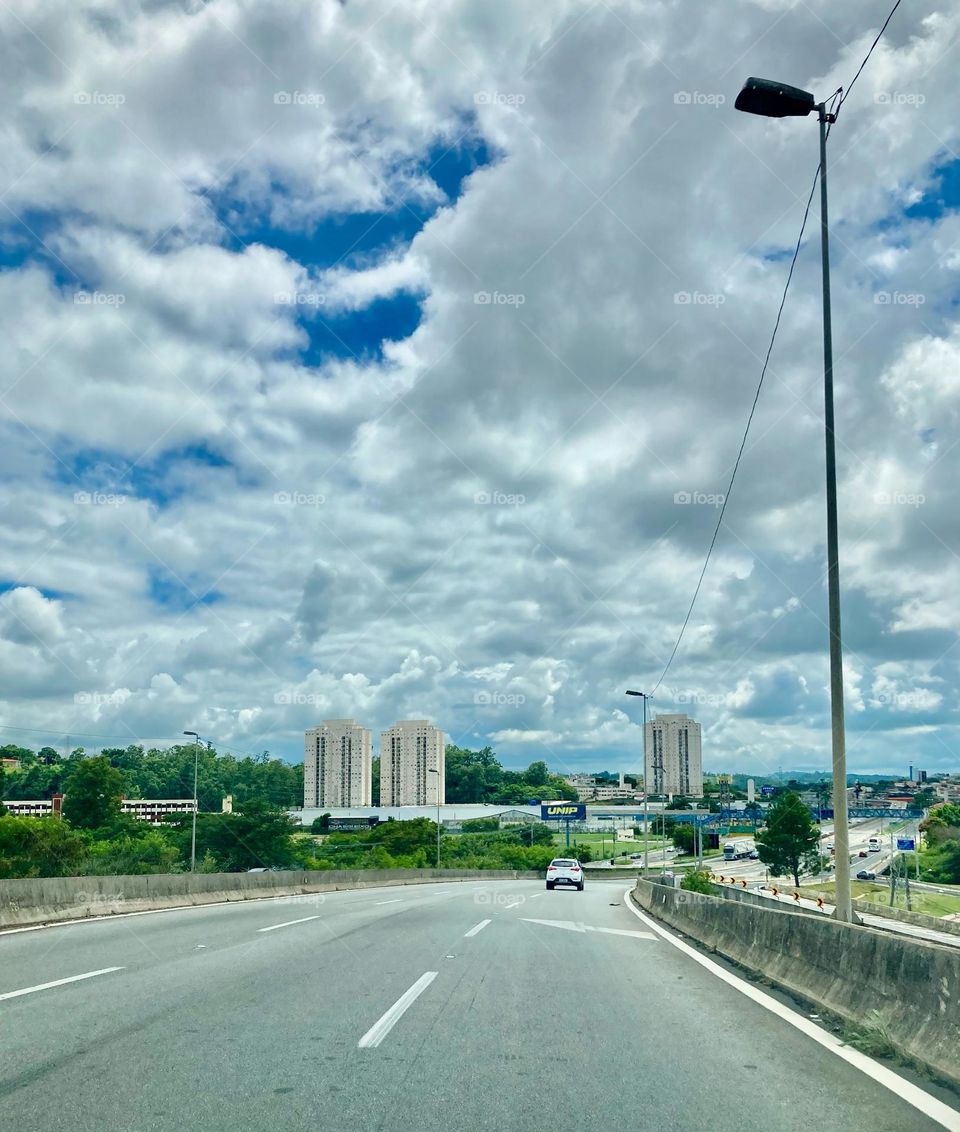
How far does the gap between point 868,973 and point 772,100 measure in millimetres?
12120

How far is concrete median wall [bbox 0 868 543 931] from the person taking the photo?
18609 mm

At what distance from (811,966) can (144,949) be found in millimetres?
9082

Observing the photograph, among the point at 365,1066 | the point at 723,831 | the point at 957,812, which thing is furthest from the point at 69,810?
the point at 365,1066

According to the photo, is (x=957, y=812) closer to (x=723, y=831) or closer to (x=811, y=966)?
(x=723, y=831)

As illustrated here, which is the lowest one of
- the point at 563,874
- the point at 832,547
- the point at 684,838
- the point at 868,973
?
the point at 684,838

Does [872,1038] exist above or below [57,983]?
above

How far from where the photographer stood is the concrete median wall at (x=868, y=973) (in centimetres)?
672

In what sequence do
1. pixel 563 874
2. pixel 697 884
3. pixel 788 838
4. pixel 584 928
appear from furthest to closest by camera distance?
pixel 788 838 < pixel 697 884 < pixel 563 874 < pixel 584 928

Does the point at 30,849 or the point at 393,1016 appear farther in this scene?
the point at 30,849

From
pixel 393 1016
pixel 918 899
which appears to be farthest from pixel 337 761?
pixel 393 1016

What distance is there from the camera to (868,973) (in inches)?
328

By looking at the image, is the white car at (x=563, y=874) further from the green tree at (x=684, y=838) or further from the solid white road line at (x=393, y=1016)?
the green tree at (x=684, y=838)

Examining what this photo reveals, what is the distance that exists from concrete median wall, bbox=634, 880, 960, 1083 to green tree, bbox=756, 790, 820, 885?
11766 cm

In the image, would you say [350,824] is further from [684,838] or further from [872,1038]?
[872,1038]
